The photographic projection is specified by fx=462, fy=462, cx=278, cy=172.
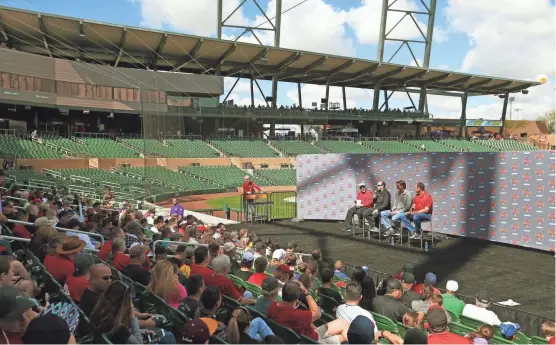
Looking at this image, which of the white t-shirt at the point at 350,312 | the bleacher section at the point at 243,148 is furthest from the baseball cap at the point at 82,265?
the bleacher section at the point at 243,148

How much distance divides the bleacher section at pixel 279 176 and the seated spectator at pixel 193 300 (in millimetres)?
31380

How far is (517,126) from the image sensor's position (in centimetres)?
10019

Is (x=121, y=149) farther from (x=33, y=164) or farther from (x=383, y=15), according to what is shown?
(x=383, y=15)

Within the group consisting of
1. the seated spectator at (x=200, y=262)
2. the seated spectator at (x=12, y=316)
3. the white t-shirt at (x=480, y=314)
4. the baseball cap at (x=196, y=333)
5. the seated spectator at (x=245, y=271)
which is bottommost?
the white t-shirt at (x=480, y=314)

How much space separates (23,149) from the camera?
28.3 m

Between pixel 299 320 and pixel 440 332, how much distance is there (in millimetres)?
1288

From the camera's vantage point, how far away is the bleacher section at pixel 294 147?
47031 millimetres

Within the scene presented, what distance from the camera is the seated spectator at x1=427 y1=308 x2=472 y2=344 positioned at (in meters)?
4.07

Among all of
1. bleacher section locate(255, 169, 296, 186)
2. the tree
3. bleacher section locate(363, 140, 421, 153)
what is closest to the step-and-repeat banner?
bleacher section locate(255, 169, 296, 186)

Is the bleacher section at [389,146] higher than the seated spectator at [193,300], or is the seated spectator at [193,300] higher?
the seated spectator at [193,300]

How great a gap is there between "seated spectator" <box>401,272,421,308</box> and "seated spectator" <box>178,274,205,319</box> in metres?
2.83

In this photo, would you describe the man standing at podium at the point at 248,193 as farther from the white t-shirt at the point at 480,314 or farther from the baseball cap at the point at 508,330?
the baseball cap at the point at 508,330

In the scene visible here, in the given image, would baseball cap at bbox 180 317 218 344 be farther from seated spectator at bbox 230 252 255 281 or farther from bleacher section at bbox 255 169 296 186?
bleacher section at bbox 255 169 296 186

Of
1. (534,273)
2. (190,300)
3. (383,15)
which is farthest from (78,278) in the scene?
(383,15)
